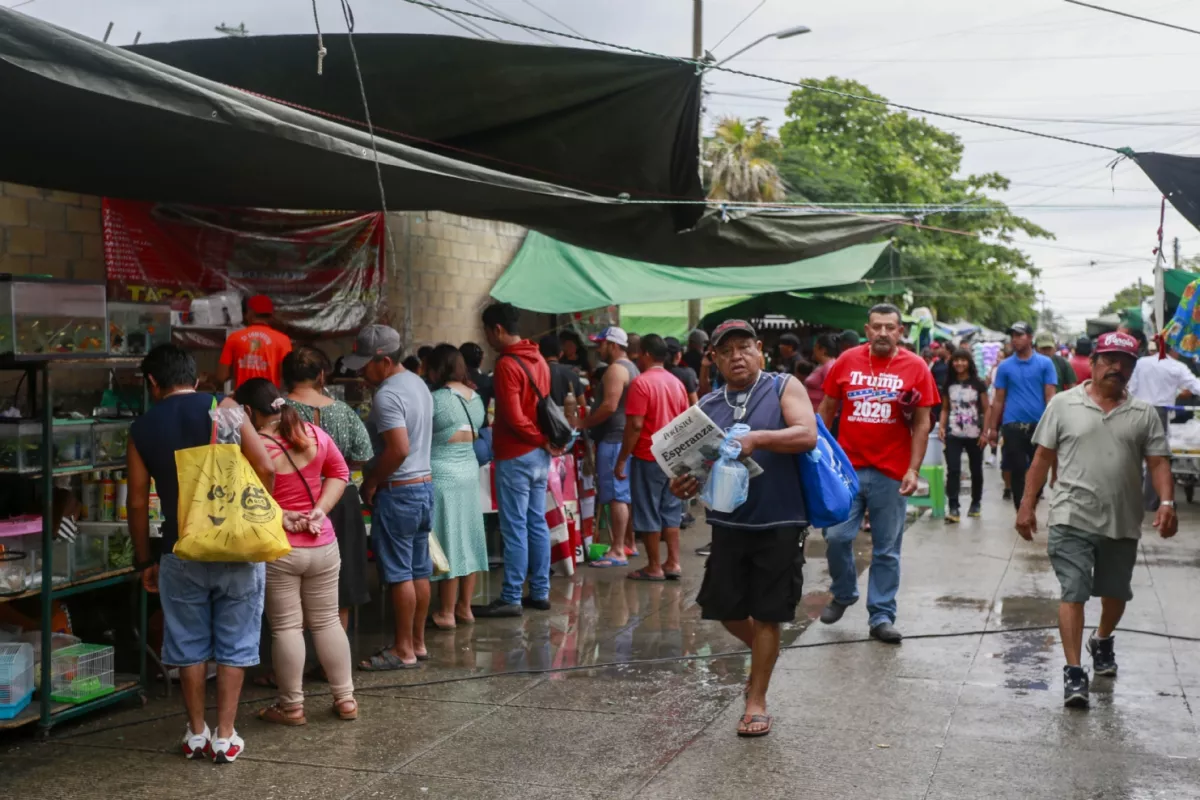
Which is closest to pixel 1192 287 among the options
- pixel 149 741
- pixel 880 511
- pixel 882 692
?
pixel 880 511

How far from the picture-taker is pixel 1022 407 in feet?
37.9

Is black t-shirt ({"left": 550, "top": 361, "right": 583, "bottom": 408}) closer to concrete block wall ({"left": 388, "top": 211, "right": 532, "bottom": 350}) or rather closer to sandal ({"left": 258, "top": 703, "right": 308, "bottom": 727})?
concrete block wall ({"left": 388, "top": 211, "right": 532, "bottom": 350})

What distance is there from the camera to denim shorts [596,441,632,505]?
31.4 ft

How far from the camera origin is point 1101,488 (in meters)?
5.70

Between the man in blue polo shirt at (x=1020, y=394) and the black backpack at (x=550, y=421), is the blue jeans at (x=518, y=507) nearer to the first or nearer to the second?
the black backpack at (x=550, y=421)

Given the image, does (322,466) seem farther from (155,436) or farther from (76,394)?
(76,394)

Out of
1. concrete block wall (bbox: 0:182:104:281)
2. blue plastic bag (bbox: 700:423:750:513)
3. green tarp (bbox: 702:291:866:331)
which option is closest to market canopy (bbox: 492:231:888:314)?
green tarp (bbox: 702:291:866:331)

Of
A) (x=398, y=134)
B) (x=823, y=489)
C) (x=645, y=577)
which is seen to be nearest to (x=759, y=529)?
(x=823, y=489)

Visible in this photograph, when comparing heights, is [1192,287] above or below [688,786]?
above

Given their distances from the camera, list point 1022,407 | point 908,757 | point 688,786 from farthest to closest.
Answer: point 1022,407 → point 908,757 → point 688,786

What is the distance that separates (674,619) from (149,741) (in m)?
3.53

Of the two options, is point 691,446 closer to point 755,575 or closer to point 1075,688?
point 755,575

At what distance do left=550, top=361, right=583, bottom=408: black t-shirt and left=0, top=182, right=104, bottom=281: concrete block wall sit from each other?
3288 millimetres

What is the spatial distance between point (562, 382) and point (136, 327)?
362cm
